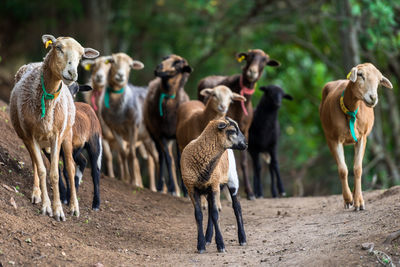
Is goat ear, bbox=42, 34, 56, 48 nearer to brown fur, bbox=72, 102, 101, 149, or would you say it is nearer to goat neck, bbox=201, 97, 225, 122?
brown fur, bbox=72, 102, 101, 149

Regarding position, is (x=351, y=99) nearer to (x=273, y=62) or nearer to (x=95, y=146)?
(x=95, y=146)

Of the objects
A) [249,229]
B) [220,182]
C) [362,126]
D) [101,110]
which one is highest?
[101,110]

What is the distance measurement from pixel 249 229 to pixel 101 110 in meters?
5.05

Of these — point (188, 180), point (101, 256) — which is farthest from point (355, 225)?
point (101, 256)

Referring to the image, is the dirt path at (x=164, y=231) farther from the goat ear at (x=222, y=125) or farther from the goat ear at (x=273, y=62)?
the goat ear at (x=273, y=62)

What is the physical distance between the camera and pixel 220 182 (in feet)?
25.0

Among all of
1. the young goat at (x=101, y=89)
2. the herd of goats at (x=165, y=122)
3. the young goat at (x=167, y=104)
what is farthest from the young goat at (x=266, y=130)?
the young goat at (x=101, y=89)

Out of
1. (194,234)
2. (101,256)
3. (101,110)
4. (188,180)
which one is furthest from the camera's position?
(101,110)

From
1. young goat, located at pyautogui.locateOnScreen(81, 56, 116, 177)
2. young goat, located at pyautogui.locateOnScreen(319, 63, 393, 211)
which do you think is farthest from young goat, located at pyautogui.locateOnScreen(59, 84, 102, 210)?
young goat, located at pyautogui.locateOnScreen(319, 63, 393, 211)

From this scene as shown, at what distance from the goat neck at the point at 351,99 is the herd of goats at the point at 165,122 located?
0.05 feet

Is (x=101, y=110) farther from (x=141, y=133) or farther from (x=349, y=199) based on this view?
(x=349, y=199)

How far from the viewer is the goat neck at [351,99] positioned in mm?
8741

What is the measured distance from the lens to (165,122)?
40.0 feet

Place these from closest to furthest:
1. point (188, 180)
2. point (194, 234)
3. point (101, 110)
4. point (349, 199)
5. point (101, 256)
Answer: point (101, 256)
point (188, 180)
point (194, 234)
point (349, 199)
point (101, 110)
